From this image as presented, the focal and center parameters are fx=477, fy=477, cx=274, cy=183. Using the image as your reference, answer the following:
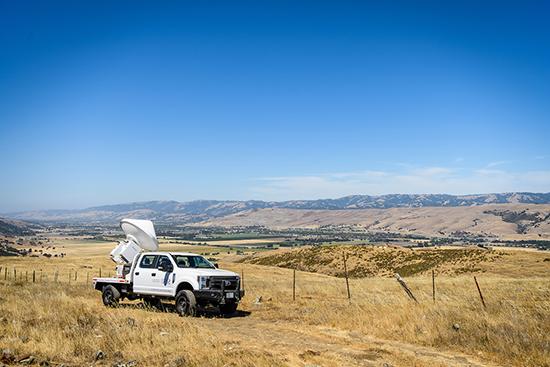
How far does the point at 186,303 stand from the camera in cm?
1692

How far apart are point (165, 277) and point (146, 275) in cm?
120

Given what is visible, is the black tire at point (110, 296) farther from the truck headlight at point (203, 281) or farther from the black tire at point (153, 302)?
the truck headlight at point (203, 281)

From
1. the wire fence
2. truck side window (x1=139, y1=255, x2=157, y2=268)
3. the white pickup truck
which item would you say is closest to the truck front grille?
the white pickup truck

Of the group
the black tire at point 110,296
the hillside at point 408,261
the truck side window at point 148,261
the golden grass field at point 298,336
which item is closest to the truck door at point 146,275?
the truck side window at point 148,261

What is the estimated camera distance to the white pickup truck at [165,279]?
17.0 meters

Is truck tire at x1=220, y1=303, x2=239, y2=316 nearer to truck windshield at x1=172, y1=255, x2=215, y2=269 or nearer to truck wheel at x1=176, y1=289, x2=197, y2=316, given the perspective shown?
truck wheel at x1=176, y1=289, x2=197, y2=316

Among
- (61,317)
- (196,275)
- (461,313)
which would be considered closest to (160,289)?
(196,275)

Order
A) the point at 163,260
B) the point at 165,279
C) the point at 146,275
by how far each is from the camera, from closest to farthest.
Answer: the point at 165,279
the point at 163,260
the point at 146,275

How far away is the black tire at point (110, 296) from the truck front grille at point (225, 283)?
4.71 metres

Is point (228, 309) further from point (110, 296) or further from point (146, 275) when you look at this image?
point (110, 296)

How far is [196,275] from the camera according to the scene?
55.9 ft

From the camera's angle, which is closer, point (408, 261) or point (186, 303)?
point (186, 303)

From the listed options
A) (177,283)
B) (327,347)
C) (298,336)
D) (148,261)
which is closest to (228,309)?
(177,283)

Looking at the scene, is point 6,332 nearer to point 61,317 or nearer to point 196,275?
point 61,317
